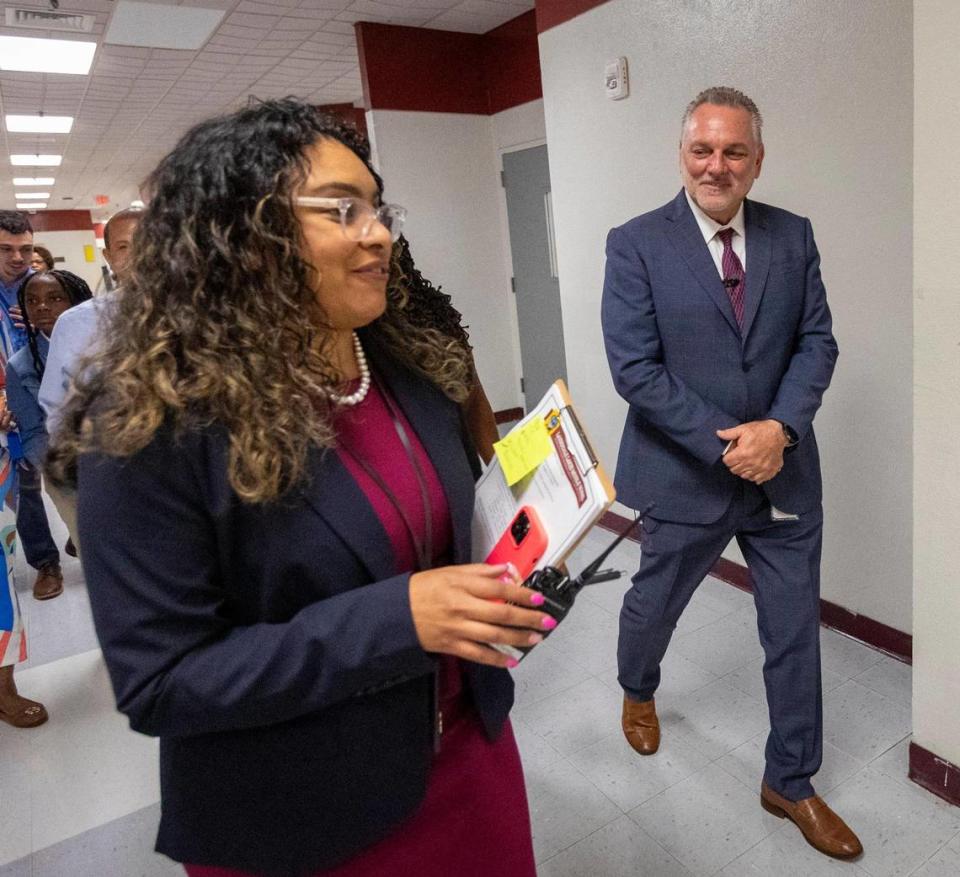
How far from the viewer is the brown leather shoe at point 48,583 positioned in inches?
142

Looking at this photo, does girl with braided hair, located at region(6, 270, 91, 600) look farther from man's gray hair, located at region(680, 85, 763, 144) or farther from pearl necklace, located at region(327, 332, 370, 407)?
man's gray hair, located at region(680, 85, 763, 144)

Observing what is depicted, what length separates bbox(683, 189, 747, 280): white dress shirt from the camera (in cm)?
178

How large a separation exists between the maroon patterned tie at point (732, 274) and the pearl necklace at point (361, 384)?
1087mm

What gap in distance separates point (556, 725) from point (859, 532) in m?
1.26

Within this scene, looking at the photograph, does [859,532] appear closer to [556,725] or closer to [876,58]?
[556,725]

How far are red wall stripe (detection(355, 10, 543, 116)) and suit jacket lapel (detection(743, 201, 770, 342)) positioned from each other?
3537 mm

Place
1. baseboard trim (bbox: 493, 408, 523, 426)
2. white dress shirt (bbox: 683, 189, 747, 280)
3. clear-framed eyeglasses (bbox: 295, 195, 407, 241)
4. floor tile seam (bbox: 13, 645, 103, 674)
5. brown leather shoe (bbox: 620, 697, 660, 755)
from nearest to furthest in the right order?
clear-framed eyeglasses (bbox: 295, 195, 407, 241) < white dress shirt (bbox: 683, 189, 747, 280) < brown leather shoe (bbox: 620, 697, 660, 755) < floor tile seam (bbox: 13, 645, 103, 674) < baseboard trim (bbox: 493, 408, 523, 426)

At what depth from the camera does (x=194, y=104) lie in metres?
6.80

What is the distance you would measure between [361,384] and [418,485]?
157 millimetres

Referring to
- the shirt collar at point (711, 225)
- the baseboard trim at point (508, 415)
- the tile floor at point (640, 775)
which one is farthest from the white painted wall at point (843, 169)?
the baseboard trim at point (508, 415)

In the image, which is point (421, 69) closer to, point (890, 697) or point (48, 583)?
point (48, 583)

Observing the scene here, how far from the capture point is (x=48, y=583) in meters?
3.68

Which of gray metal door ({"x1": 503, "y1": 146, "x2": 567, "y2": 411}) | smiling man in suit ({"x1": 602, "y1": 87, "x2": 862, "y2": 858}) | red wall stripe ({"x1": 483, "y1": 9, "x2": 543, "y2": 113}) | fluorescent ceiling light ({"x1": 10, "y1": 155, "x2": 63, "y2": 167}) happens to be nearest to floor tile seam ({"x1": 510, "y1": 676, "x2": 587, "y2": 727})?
smiling man in suit ({"x1": 602, "y1": 87, "x2": 862, "y2": 858})

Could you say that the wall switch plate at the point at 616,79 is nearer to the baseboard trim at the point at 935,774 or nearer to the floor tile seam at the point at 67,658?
the baseboard trim at the point at 935,774
